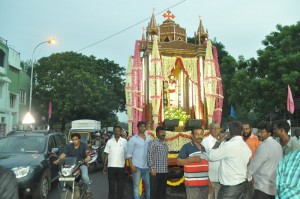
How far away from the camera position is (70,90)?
37000 millimetres

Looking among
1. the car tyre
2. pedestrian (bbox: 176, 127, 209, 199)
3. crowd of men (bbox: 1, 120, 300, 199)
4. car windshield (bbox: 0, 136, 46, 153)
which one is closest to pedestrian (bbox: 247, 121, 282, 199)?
crowd of men (bbox: 1, 120, 300, 199)

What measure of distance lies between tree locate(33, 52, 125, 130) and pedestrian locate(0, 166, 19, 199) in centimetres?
3508

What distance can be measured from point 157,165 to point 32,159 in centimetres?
315

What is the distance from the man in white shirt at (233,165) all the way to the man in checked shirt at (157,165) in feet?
8.29

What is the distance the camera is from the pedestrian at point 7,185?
198cm

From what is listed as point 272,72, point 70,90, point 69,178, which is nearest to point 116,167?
point 69,178

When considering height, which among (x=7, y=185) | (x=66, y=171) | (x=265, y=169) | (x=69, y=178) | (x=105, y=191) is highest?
(x=7, y=185)

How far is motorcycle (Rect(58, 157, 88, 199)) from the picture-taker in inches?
270

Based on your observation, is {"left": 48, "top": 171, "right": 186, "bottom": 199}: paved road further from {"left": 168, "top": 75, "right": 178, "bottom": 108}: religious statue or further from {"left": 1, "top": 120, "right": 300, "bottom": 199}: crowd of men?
{"left": 168, "top": 75, "right": 178, "bottom": 108}: religious statue

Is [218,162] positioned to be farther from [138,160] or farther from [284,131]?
[138,160]

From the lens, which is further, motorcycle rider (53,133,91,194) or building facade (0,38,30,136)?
building facade (0,38,30,136)

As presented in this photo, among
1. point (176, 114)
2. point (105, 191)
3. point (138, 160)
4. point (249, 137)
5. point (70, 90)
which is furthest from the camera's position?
→ point (70, 90)

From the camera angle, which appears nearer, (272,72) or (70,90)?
(272,72)

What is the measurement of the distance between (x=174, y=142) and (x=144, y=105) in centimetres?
352
